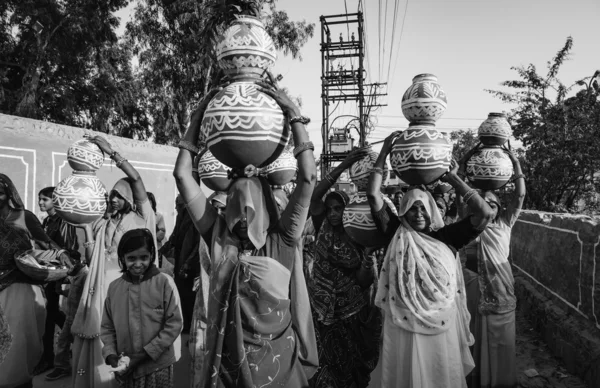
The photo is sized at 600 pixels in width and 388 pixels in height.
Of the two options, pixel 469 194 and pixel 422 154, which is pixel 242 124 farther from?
pixel 469 194

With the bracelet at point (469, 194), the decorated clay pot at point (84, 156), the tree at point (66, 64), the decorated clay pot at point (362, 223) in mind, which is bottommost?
the decorated clay pot at point (362, 223)

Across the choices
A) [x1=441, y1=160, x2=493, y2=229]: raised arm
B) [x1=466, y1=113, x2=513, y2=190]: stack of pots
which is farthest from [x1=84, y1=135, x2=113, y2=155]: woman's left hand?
[x1=466, y1=113, x2=513, y2=190]: stack of pots

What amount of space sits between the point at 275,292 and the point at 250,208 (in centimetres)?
46

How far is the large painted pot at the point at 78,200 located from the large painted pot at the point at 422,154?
2.50 metres

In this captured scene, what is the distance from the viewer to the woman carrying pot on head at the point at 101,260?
12.0ft

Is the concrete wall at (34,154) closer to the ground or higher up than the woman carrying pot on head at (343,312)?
higher up

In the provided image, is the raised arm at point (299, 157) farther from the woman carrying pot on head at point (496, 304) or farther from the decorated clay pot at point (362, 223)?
the woman carrying pot on head at point (496, 304)

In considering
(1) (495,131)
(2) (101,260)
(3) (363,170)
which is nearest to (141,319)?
(2) (101,260)

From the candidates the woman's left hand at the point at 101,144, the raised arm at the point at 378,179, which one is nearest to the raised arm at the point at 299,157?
the raised arm at the point at 378,179

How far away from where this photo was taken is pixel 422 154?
289cm

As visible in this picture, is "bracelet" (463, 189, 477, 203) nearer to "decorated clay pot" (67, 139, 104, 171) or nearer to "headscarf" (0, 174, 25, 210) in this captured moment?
"decorated clay pot" (67, 139, 104, 171)

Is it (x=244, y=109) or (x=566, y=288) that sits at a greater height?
(x=244, y=109)

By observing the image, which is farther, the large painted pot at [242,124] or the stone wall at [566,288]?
the stone wall at [566,288]

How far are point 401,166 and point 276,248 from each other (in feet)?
3.78
